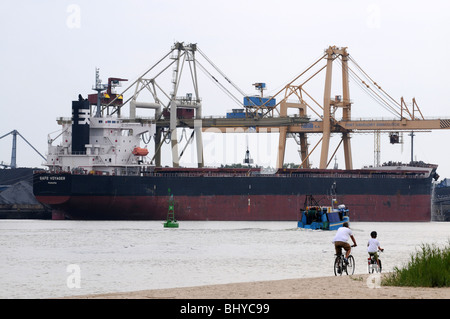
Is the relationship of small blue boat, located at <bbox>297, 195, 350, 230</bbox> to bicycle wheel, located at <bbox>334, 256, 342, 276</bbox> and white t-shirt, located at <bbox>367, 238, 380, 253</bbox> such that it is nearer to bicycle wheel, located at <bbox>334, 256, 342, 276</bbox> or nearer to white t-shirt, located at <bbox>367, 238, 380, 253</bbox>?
bicycle wheel, located at <bbox>334, 256, 342, 276</bbox>

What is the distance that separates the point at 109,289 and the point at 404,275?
649 centimetres

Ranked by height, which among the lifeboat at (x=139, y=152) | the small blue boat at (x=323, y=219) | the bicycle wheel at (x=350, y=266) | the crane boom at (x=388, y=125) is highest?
the crane boom at (x=388, y=125)

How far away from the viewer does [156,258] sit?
2744 cm

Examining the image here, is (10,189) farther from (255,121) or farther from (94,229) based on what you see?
(94,229)

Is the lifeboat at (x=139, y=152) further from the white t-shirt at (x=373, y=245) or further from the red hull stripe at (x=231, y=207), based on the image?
the white t-shirt at (x=373, y=245)

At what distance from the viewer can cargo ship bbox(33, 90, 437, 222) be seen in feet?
194

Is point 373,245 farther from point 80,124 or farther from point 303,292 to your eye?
point 80,124

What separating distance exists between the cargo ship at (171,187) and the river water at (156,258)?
48.2 ft

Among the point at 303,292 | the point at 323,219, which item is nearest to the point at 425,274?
the point at 303,292

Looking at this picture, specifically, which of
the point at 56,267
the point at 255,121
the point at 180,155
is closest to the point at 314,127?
the point at 255,121

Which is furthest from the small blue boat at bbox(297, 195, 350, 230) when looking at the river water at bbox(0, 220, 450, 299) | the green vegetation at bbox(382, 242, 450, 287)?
the green vegetation at bbox(382, 242, 450, 287)

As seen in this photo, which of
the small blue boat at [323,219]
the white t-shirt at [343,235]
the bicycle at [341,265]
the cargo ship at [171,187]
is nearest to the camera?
the white t-shirt at [343,235]

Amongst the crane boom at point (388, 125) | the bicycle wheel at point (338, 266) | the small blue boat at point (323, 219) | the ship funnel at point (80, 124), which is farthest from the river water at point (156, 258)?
the crane boom at point (388, 125)

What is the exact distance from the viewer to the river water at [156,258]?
20.4m
